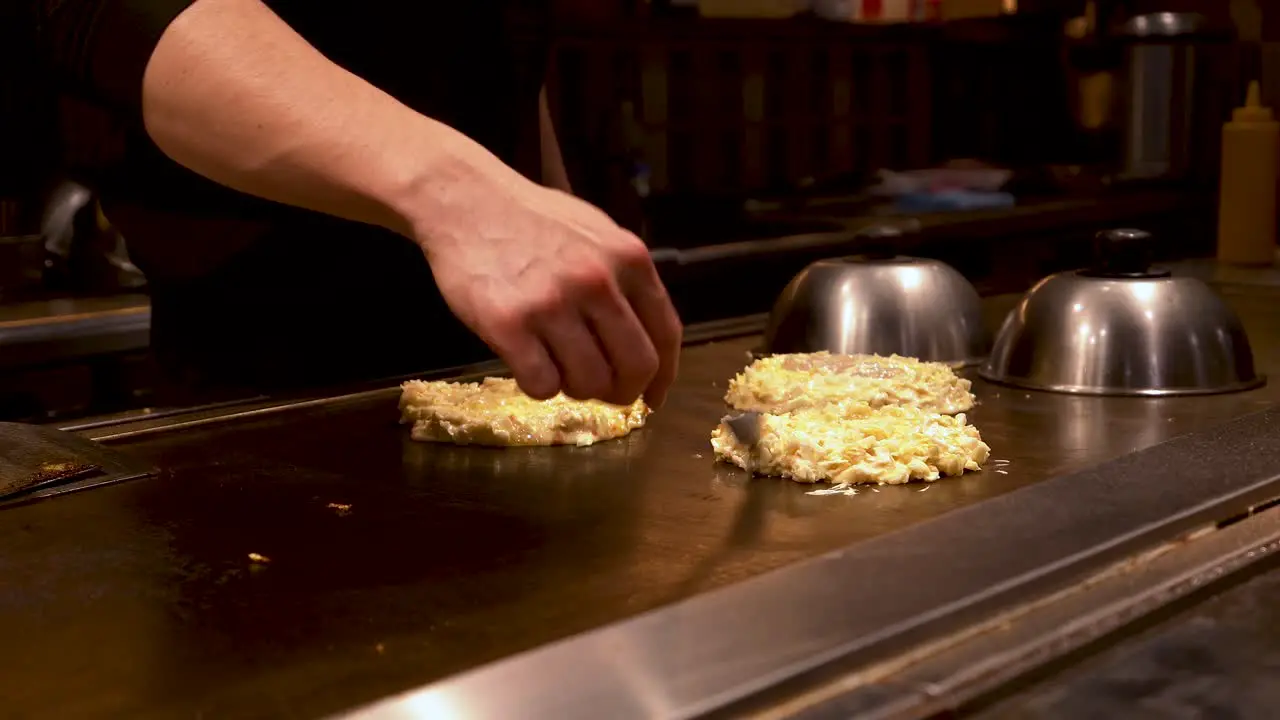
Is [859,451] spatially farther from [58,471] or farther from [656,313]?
[58,471]

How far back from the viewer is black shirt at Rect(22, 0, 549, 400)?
6.38ft

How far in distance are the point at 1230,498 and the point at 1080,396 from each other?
541mm

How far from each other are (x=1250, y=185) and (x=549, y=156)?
4.95ft

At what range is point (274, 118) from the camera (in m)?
1.19

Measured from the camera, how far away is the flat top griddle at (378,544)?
0.83 meters

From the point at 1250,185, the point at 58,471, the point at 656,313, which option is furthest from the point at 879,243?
the point at 1250,185

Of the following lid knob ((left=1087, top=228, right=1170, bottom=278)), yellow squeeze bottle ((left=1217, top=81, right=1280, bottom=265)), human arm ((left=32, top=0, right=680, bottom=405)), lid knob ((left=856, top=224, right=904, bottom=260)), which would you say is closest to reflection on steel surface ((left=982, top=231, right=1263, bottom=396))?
lid knob ((left=1087, top=228, right=1170, bottom=278))

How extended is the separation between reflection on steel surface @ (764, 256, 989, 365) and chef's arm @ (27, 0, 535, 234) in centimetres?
79

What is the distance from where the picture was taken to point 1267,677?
0.85 m

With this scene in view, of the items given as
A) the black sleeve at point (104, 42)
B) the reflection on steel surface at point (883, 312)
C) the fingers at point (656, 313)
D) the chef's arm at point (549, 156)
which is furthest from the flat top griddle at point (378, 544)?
the chef's arm at point (549, 156)

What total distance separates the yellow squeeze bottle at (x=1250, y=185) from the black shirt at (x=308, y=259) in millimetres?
1577

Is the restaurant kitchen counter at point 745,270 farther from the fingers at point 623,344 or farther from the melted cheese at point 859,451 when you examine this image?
the fingers at point 623,344

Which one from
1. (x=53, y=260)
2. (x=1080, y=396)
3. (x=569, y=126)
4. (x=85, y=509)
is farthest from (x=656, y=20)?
(x=85, y=509)

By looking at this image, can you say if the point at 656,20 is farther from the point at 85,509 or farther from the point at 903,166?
the point at 85,509
